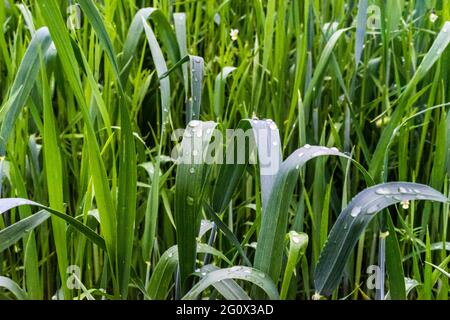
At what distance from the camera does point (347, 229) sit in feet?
2.57

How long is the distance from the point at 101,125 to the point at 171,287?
27 cm

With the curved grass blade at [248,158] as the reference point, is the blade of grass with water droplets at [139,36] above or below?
above

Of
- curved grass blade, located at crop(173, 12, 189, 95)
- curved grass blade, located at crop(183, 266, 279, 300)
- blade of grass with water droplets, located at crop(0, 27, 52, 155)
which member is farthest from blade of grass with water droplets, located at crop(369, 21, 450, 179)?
blade of grass with water droplets, located at crop(0, 27, 52, 155)

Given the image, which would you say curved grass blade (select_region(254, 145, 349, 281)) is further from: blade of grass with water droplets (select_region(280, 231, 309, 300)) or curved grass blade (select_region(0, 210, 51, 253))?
curved grass blade (select_region(0, 210, 51, 253))

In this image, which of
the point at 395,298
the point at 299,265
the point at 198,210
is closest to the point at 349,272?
the point at 299,265

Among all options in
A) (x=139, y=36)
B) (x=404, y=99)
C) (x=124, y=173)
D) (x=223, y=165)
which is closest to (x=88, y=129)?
(x=124, y=173)

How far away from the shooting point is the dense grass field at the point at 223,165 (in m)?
0.85

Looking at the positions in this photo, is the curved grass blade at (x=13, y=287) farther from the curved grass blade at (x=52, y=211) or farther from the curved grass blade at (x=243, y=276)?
the curved grass blade at (x=243, y=276)

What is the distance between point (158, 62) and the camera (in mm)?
1027

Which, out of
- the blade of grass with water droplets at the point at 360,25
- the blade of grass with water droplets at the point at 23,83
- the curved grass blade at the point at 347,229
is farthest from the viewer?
the blade of grass with water droplets at the point at 360,25

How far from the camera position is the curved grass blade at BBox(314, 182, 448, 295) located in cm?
78

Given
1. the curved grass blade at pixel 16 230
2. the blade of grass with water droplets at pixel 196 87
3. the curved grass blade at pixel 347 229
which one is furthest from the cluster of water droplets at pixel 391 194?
the curved grass blade at pixel 16 230

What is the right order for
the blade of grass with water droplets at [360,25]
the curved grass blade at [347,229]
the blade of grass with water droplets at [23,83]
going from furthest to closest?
the blade of grass with water droplets at [360,25], the blade of grass with water droplets at [23,83], the curved grass blade at [347,229]

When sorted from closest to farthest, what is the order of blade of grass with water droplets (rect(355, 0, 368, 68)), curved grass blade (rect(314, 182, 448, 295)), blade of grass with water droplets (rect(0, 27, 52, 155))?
curved grass blade (rect(314, 182, 448, 295)) → blade of grass with water droplets (rect(0, 27, 52, 155)) → blade of grass with water droplets (rect(355, 0, 368, 68))
